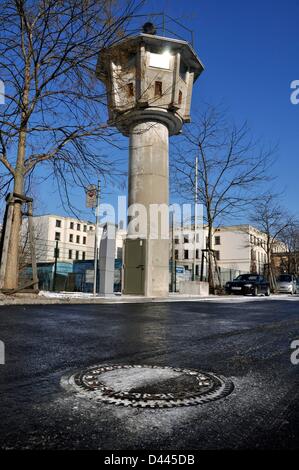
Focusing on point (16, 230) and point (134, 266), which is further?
point (134, 266)

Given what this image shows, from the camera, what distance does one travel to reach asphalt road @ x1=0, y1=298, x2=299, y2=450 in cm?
193

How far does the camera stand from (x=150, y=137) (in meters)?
21.2

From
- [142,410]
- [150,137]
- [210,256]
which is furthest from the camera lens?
[210,256]

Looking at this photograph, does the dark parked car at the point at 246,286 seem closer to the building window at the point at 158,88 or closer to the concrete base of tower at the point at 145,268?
the concrete base of tower at the point at 145,268

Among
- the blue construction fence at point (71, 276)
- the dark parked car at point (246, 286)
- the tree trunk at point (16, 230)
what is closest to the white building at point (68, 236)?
the blue construction fence at point (71, 276)

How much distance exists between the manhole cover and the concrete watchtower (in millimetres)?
16748

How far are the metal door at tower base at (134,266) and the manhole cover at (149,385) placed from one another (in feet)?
54.8

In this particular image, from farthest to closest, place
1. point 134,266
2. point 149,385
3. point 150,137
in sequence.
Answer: point 150,137
point 134,266
point 149,385

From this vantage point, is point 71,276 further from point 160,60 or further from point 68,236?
point 68,236

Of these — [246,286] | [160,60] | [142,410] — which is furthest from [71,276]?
[142,410]

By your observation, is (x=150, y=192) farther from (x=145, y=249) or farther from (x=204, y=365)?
Result: (x=204, y=365)

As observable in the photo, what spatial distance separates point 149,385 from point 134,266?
17.6 m

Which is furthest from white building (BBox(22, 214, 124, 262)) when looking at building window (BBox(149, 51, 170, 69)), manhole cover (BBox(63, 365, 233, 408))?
manhole cover (BBox(63, 365, 233, 408))
